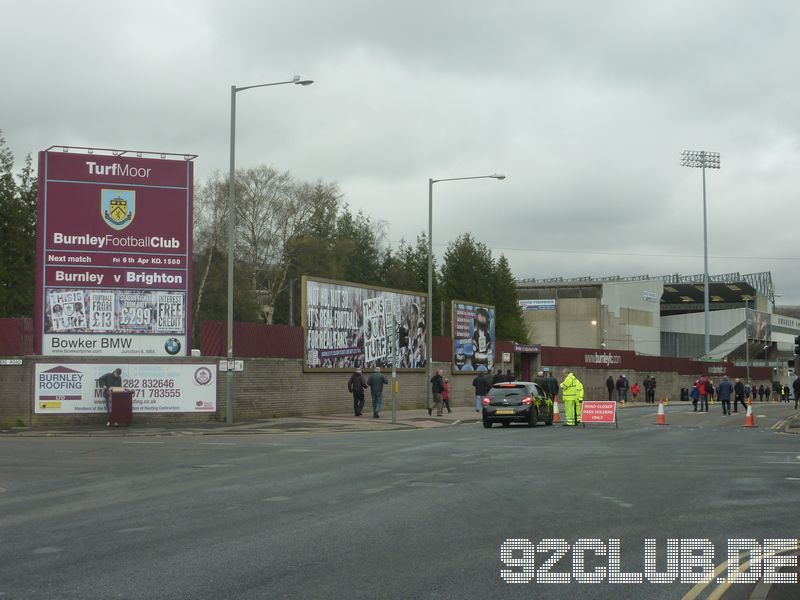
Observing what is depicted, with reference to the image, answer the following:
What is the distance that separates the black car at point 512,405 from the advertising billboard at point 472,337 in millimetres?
16568

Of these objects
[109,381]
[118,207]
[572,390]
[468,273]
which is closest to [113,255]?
[118,207]

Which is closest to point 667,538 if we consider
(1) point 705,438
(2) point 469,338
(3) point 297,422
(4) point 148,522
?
(4) point 148,522

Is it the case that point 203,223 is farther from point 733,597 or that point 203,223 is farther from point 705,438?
point 733,597

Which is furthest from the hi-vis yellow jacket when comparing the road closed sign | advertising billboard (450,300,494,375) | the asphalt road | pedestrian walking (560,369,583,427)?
advertising billboard (450,300,494,375)

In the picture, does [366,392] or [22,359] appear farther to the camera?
[366,392]

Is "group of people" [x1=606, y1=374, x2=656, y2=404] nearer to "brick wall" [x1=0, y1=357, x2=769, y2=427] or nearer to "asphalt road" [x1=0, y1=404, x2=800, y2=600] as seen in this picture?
"brick wall" [x1=0, y1=357, x2=769, y2=427]

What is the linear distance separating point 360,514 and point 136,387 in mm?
20131

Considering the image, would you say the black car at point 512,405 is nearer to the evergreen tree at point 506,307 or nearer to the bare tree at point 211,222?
the bare tree at point 211,222

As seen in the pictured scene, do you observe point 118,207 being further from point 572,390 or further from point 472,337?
point 472,337

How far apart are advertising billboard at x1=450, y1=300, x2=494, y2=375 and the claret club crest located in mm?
19881

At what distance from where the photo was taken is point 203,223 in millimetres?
63281

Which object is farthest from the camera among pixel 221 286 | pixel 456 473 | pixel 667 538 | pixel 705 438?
pixel 221 286

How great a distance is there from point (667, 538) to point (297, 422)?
2215 cm

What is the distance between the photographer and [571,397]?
31.1 metres
